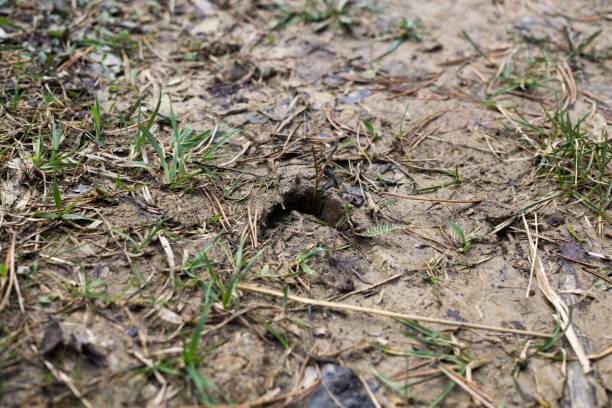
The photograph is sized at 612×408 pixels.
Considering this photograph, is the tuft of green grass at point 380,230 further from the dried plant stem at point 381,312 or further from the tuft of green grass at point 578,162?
the tuft of green grass at point 578,162

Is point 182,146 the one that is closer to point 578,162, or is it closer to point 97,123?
point 97,123

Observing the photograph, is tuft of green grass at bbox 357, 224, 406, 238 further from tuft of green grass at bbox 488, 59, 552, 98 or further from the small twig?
tuft of green grass at bbox 488, 59, 552, 98

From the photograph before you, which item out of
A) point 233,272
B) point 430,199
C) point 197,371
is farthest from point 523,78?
point 197,371

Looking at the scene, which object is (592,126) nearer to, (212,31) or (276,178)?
(276,178)

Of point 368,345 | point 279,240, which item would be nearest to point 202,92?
point 279,240

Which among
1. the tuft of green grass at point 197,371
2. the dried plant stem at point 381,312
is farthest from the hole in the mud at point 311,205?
the tuft of green grass at point 197,371
